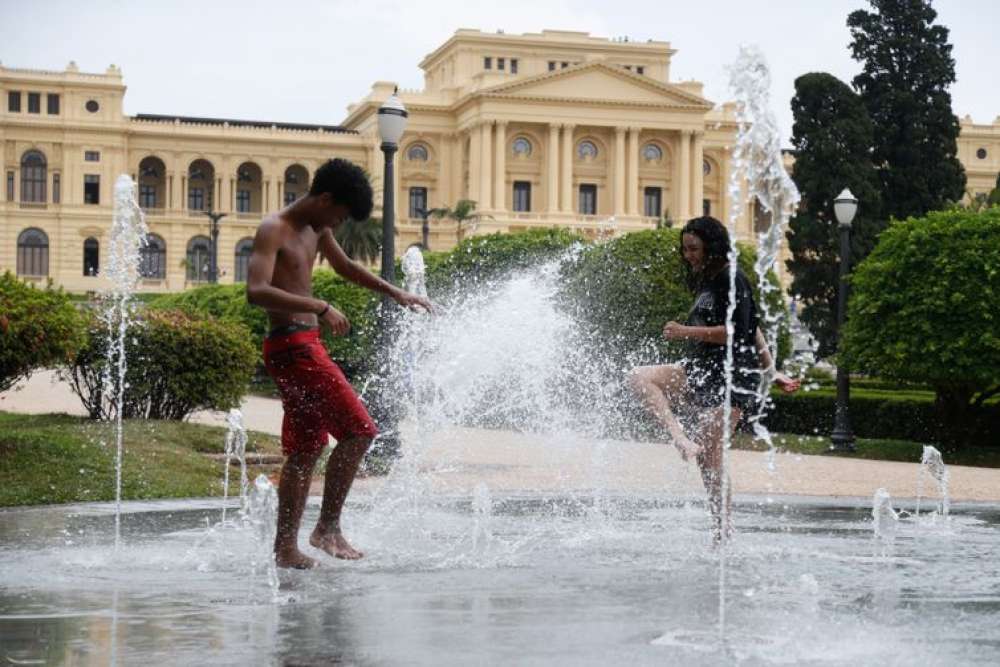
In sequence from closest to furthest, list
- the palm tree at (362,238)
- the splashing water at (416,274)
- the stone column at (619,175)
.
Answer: the splashing water at (416,274), the palm tree at (362,238), the stone column at (619,175)

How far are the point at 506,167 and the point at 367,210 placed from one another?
76.3m

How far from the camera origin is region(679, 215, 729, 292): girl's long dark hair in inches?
264

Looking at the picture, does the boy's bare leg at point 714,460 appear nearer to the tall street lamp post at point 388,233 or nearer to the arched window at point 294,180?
the tall street lamp post at point 388,233

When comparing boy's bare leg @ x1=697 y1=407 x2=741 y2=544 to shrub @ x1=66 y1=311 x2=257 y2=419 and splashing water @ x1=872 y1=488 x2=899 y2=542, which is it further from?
shrub @ x1=66 y1=311 x2=257 y2=419

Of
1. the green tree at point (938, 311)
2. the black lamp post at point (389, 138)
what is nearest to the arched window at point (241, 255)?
the green tree at point (938, 311)

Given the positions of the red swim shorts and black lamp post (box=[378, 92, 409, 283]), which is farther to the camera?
black lamp post (box=[378, 92, 409, 283])

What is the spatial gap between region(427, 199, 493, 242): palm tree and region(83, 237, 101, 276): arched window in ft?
58.0

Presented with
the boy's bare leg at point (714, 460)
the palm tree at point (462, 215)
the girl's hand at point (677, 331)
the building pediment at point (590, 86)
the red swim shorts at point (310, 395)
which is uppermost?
the building pediment at point (590, 86)

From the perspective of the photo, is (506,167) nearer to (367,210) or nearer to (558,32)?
(558,32)

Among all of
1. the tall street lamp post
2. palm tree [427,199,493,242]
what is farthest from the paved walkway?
palm tree [427,199,493,242]

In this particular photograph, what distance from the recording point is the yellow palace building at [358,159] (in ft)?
259

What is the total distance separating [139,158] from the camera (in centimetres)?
8112

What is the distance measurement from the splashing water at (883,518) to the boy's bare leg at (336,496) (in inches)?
106

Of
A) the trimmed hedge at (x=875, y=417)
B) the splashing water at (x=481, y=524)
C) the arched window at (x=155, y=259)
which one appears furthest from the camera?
the arched window at (x=155, y=259)
